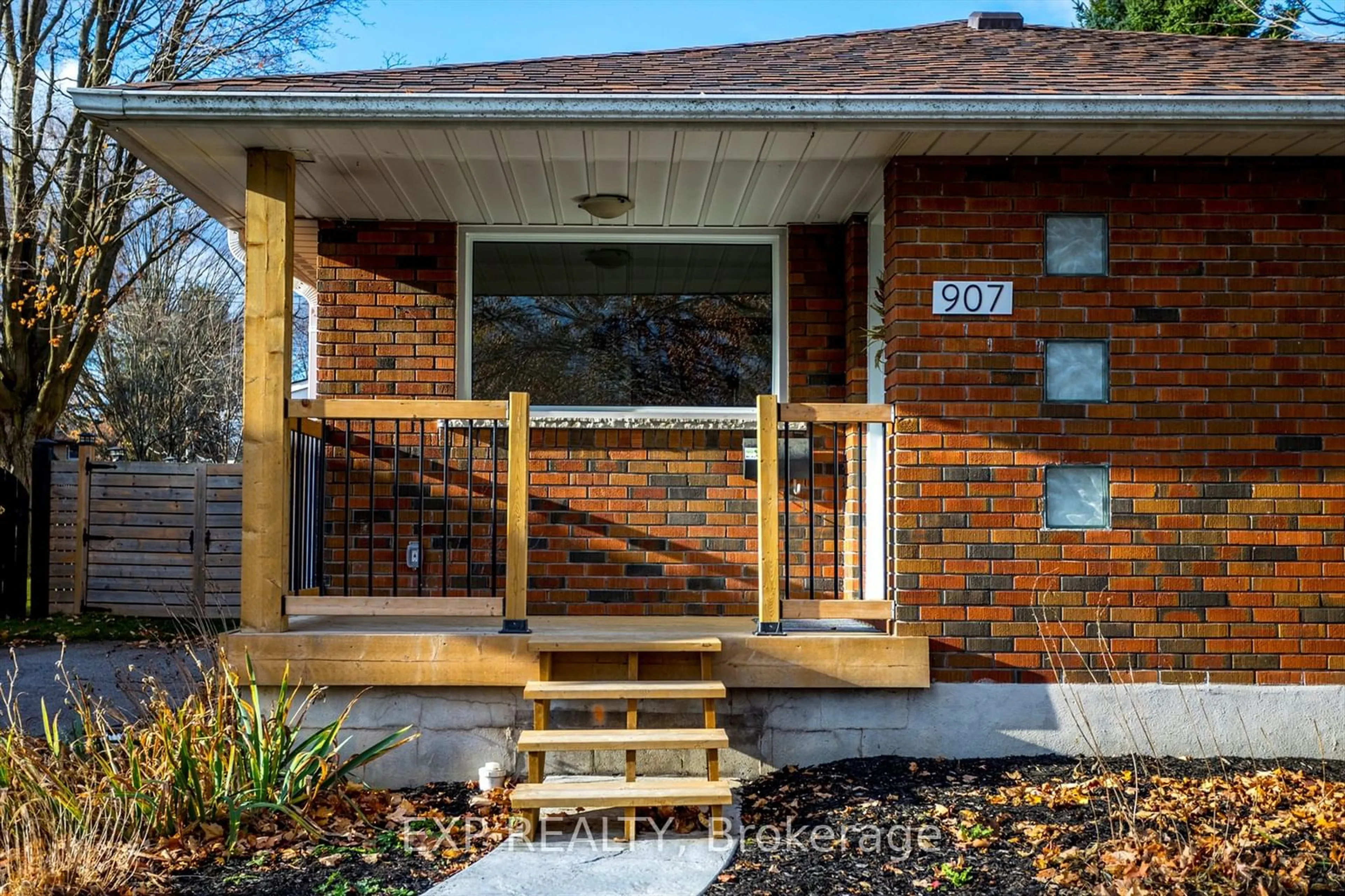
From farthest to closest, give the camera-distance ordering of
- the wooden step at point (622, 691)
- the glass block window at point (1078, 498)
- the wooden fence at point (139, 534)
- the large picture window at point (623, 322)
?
the wooden fence at point (139, 534) → the large picture window at point (623, 322) → the glass block window at point (1078, 498) → the wooden step at point (622, 691)

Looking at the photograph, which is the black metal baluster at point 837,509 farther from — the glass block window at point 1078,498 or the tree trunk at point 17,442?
the tree trunk at point 17,442

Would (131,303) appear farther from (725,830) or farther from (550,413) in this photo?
(725,830)

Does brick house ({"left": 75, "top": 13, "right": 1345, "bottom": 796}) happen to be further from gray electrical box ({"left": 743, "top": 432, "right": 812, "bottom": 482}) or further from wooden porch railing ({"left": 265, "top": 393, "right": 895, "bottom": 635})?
gray electrical box ({"left": 743, "top": 432, "right": 812, "bottom": 482})

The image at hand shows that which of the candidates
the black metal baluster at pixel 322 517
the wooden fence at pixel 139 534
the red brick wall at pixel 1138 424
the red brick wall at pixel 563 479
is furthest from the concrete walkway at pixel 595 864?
the wooden fence at pixel 139 534

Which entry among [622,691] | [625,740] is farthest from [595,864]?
[622,691]

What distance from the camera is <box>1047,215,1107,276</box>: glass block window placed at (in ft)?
17.3

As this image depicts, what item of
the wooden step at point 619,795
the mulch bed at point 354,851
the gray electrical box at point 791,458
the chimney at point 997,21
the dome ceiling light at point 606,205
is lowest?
the mulch bed at point 354,851

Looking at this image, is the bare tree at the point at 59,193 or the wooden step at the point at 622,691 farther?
the bare tree at the point at 59,193

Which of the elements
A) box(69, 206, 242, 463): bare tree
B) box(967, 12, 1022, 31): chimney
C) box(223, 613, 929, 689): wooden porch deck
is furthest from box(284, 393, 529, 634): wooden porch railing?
box(69, 206, 242, 463): bare tree

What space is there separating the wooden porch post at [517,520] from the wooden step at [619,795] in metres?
0.98

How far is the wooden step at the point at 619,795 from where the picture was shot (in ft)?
13.6

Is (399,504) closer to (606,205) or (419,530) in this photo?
(419,530)

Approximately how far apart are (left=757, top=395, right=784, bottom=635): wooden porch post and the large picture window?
1.59 meters

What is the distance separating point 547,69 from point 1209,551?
3.96 meters
